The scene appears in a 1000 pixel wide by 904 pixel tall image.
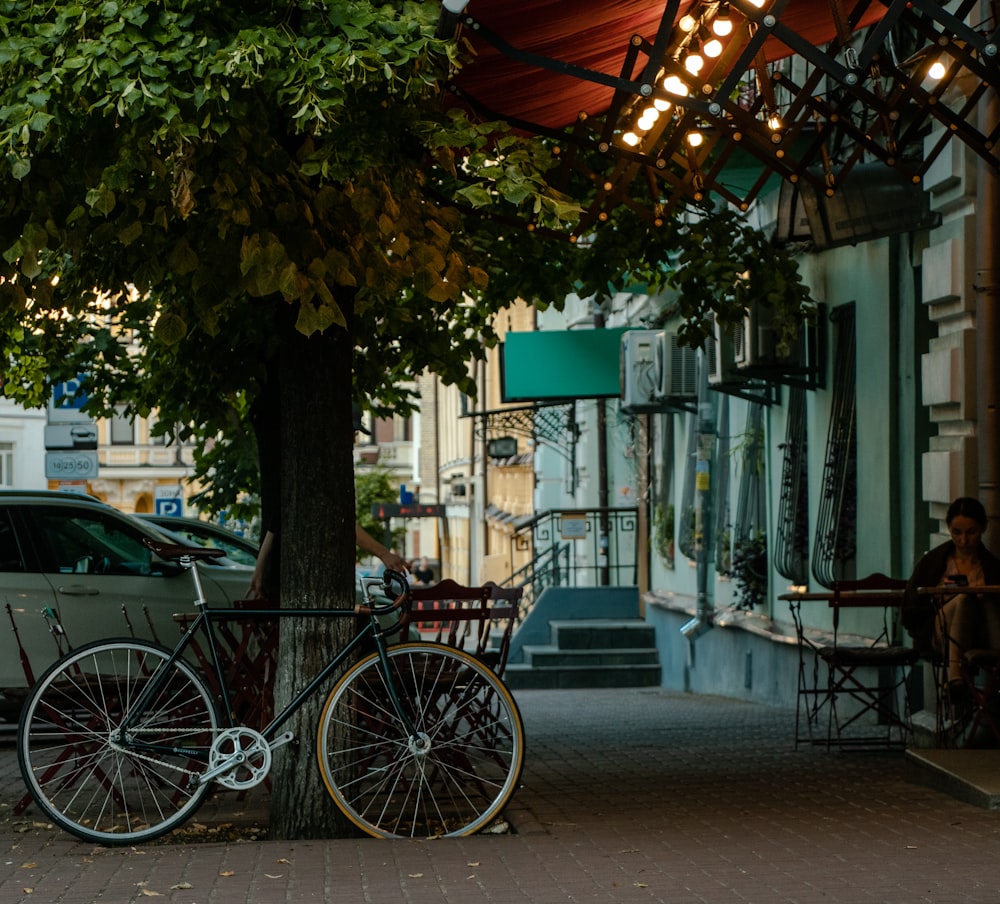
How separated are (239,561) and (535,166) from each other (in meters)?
8.32

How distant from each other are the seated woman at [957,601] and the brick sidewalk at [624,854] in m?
0.72

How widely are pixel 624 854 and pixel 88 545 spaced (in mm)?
6568

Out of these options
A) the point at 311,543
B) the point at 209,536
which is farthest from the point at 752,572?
the point at 311,543

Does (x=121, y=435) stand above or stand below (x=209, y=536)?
above

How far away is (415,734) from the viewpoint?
7.38m

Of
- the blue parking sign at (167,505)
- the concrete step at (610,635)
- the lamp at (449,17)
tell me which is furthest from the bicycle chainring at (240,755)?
the blue parking sign at (167,505)

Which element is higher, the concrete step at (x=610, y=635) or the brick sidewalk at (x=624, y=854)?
the brick sidewalk at (x=624, y=854)

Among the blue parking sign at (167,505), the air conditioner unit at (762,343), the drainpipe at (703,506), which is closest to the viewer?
the air conditioner unit at (762,343)

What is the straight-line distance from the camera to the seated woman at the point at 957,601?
968 centimetres

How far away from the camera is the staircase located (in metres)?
21.9

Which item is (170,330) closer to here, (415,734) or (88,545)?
(415,734)

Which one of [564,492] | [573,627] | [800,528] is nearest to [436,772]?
[800,528]

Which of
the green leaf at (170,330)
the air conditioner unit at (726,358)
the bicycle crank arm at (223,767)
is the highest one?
the air conditioner unit at (726,358)

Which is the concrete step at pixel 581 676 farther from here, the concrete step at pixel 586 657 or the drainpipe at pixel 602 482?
the drainpipe at pixel 602 482
